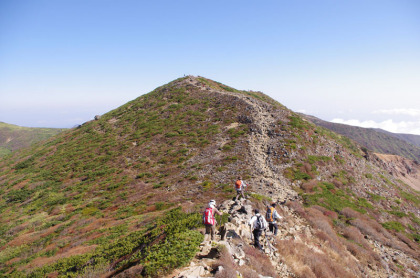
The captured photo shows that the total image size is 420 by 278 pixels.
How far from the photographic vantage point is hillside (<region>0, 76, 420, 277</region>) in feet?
42.1

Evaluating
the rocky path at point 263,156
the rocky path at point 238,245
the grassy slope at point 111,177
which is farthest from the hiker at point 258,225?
the grassy slope at point 111,177

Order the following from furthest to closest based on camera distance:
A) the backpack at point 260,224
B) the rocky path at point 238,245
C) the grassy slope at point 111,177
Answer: the grassy slope at point 111,177, the backpack at point 260,224, the rocky path at point 238,245

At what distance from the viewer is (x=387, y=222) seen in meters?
22.9

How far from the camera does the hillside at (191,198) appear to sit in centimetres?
1283

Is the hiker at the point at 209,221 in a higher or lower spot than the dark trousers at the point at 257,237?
higher

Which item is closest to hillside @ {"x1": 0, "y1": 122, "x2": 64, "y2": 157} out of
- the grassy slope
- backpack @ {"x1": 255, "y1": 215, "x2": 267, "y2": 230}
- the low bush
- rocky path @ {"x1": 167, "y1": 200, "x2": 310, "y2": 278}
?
the grassy slope

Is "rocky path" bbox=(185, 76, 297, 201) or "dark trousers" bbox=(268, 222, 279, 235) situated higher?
"rocky path" bbox=(185, 76, 297, 201)

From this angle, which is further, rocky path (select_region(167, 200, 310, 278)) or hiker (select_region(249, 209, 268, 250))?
hiker (select_region(249, 209, 268, 250))

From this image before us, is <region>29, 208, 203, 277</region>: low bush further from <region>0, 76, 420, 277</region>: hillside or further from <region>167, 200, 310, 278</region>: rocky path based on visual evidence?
<region>167, 200, 310, 278</region>: rocky path

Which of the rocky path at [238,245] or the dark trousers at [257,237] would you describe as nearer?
the rocky path at [238,245]

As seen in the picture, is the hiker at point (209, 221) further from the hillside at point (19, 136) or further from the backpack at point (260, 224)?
the hillside at point (19, 136)

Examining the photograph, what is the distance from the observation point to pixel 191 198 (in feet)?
77.5

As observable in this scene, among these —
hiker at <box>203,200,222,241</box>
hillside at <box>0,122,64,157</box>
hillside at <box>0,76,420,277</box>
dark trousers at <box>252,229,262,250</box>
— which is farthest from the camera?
hillside at <box>0,122,64,157</box>

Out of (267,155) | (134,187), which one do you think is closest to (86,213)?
(134,187)
